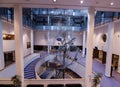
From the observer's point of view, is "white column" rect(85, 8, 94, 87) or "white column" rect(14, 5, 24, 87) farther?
"white column" rect(85, 8, 94, 87)

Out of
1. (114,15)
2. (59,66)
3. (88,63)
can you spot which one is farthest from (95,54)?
(88,63)

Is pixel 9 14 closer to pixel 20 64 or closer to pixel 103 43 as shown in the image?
pixel 20 64

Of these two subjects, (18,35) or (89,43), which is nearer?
(18,35)

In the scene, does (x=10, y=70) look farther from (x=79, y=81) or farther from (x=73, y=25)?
(x=73, y=25)

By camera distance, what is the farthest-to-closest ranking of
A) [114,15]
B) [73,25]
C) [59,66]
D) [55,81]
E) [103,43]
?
[73,25] < [103,43] < [59,66] < [114,15] < [55,81]

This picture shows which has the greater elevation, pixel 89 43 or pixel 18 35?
pixel 18 35

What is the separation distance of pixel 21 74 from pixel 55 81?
70.6 inches

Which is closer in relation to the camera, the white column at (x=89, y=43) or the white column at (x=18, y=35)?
the white column at (x=18, y=35)

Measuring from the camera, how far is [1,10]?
823 centimetres

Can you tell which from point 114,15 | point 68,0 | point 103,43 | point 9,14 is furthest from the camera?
point 103,43

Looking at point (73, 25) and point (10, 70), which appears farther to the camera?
point (73, 25)

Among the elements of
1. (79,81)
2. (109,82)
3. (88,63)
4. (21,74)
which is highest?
(88,63)

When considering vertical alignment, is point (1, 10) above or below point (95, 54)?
above

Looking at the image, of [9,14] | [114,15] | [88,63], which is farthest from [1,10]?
[114,15]
